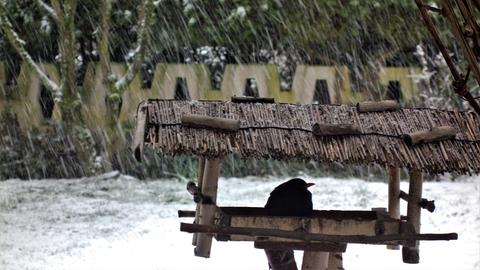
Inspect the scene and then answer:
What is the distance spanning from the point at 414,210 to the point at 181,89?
8.58 metres

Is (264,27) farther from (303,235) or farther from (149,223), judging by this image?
(303,235)

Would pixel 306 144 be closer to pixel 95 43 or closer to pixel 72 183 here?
pixel 72 183

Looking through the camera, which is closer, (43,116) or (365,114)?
(365,114)

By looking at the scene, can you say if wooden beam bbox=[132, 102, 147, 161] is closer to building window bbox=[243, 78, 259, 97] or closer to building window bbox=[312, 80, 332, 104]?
building window bbox=[243, 78, 259, 97]

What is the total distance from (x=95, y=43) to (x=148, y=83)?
1162mm

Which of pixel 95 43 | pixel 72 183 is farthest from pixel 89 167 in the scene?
pixel 95 43

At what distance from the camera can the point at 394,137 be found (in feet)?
13.3

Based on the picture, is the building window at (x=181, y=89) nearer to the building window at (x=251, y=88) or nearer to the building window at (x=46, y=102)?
the building window at (x=251, y=88)

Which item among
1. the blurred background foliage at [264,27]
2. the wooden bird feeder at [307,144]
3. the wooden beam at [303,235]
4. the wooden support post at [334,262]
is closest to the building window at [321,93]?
the blurred background foliage at [264,27]

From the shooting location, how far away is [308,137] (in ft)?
13.0

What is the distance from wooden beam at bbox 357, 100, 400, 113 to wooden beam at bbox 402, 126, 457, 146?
301 millimetres

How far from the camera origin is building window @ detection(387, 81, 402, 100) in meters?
12.5

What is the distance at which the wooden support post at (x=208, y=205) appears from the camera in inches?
169

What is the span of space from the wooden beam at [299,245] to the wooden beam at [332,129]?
0.69 m
